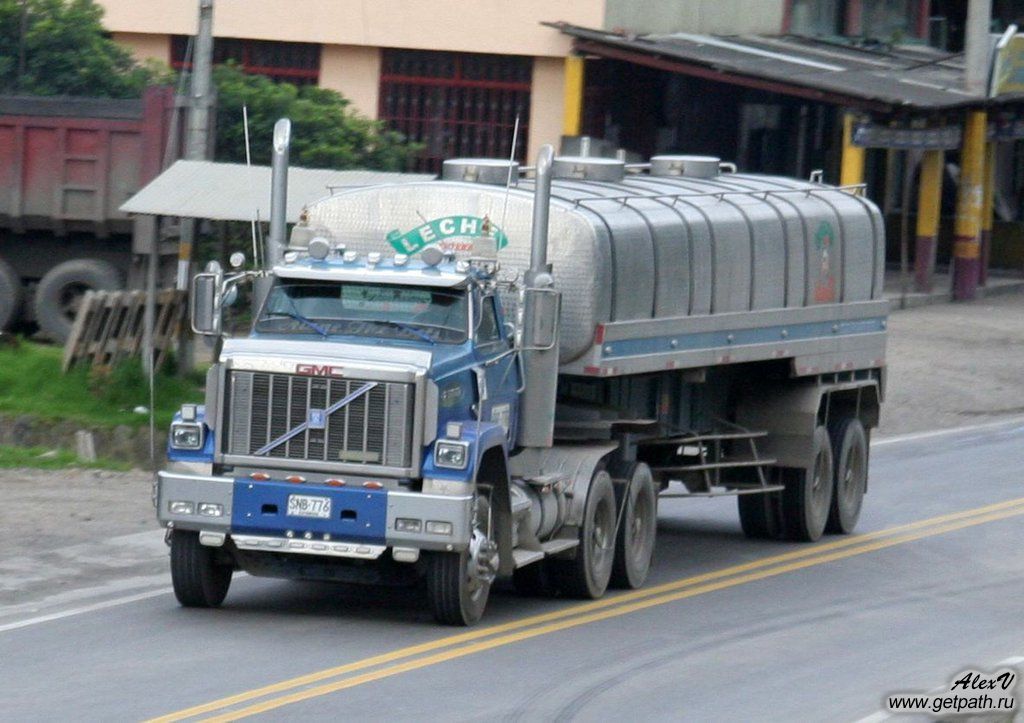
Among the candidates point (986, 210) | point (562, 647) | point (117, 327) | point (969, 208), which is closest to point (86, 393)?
point (117, 327)

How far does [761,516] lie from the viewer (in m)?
18.2

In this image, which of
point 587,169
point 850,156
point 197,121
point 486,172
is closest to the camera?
point 486,172

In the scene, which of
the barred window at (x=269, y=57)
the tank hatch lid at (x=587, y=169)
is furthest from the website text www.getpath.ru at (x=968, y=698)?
the barred window at (x=269, y=57)

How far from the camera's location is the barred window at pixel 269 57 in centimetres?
3784

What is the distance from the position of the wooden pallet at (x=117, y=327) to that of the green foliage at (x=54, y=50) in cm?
1071

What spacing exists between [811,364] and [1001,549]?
233 centimetres

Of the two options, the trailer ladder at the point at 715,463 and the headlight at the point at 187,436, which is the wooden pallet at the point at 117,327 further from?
the headlight at the point at 187,436

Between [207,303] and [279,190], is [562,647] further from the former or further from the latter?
[279,190]

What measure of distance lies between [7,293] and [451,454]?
15311mm

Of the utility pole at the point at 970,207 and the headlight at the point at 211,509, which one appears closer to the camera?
the headlight at the point at 211,509

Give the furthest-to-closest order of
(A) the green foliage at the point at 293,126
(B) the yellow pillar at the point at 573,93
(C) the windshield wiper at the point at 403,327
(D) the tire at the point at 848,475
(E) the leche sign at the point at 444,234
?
(B) the yellow pillar at the point at 573,93, (A) the green foliage at the point at 293,126, (D) the tire at the point at 848,475, (E) the leche sign at the point at 444,234, (C) the windshield wiper at the point at 403,327

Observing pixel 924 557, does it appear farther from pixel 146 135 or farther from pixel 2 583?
pixel 146 135

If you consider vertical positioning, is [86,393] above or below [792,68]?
below

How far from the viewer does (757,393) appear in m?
18.1
